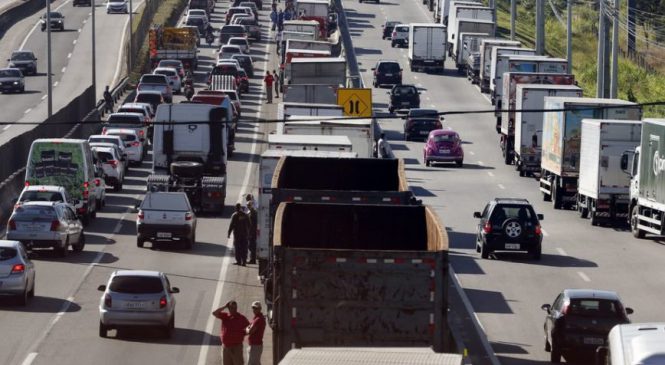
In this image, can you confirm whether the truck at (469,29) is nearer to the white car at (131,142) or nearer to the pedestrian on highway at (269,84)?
the pedestrian on highway at (269,84)

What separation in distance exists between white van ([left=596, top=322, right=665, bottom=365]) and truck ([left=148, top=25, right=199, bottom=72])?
83.7 metres

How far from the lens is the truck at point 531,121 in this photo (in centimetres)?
5975

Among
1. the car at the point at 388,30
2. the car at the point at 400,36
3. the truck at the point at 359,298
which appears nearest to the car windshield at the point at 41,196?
the truck at the point at 359,298

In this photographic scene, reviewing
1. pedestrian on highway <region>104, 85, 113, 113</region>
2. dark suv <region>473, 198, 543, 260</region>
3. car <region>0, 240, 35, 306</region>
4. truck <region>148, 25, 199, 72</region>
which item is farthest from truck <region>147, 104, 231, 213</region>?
truck <region>148, 25, 199, 72</region>

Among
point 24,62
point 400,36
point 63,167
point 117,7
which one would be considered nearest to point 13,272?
point 63,167

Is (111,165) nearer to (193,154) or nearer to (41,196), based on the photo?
(193,154)

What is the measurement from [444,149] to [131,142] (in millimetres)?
11573

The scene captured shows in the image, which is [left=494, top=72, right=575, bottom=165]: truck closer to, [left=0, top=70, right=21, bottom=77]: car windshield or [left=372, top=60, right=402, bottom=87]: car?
[left=372, top=60, right=402, bottom=87]: car

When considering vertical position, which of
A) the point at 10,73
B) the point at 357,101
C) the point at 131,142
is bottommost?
the point at 131,142

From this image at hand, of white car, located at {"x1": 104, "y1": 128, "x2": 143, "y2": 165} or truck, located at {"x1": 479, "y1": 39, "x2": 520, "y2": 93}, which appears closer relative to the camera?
white car, located at {"x1": 104, "y1": 128, "x2": 143, "y2": 165}

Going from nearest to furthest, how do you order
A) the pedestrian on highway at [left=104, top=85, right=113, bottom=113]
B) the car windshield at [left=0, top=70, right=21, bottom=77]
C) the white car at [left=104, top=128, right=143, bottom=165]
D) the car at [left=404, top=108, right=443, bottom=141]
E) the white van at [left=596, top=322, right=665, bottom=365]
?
the white van at [left=596, top=322, right=665, bottom=365] < the white car at [left=104, top=128, right=143, bottom=165] < the car at [left=404, top=108, right=443, bottom=141] < the pedestrian on highway at [left=104, top=85, right=113, bottom=113] < the car windshield at [left=0, top=70, right=21, bottom=77]

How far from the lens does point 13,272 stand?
32250 mm

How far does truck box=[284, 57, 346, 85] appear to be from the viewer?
6906cm

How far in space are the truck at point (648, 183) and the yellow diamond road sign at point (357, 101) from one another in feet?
41.1
